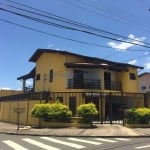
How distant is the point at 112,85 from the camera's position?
34562mm

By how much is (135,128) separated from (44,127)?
6.48m

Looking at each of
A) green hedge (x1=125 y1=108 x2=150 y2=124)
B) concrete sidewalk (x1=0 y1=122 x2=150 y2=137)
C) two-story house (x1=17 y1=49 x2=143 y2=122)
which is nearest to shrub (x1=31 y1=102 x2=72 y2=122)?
concrete sidewalk (x1=0 y1=122 x2=150 y2=137)

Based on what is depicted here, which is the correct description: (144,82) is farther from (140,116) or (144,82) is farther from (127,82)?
(140,116)

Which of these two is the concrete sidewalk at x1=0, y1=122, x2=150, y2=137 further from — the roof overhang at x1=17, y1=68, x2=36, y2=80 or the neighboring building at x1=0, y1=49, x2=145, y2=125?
the roof overhang at x1=17, y1=68, x2=36, y2=80

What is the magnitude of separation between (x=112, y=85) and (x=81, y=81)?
387 centimetres

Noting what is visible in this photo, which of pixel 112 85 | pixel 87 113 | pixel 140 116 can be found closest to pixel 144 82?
pixel 112 85

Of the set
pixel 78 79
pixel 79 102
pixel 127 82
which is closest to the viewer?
pixel 79 102

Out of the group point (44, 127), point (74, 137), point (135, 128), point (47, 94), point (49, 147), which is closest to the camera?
point (49, 147)

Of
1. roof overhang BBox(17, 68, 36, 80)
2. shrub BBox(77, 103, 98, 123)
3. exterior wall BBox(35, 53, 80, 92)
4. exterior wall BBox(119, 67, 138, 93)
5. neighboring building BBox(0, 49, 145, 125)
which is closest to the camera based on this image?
shrub BBox(77, 103, 98, 123)

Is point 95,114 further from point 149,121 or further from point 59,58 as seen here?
point 59,58

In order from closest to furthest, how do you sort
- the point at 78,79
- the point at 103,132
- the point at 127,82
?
the point at 103,132
the point at 78,79
the point at 127,82

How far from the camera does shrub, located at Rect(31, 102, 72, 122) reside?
74.7ft

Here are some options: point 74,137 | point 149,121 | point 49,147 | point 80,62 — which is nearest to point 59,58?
point 80,62

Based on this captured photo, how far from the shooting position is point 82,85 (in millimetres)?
32594
